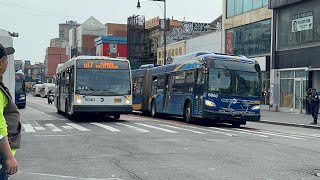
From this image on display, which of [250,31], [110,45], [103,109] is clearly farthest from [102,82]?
[110,45]

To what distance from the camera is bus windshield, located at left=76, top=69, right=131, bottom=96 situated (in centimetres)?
1950

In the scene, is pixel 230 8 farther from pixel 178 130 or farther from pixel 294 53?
pixel 178 130

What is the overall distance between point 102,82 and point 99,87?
0.28 metres

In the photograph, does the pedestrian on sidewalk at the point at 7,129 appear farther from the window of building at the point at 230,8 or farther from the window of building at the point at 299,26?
the window of building at the point at 230,8

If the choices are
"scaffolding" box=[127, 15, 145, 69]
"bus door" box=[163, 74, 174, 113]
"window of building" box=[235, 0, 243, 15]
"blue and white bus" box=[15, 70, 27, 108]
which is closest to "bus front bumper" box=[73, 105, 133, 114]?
"bus door" box=[163, 74, 174, 113]

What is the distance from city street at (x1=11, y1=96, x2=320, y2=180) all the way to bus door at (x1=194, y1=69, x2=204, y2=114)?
4.38 metres

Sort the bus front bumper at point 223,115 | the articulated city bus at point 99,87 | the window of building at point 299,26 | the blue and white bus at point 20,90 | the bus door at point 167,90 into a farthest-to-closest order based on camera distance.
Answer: the blue and white bus at point 20,90 → the window of building at point 299,26 → the bus door at point 167,90 → the articulated city bus at point 99,87 → the bus front bumper at point 223,115

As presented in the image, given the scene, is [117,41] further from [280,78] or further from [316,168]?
[316,168]

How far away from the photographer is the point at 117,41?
9969 cm

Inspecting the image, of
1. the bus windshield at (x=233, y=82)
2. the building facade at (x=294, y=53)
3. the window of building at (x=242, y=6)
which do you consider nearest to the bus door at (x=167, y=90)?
the bus windshield at (x=233, y=82)

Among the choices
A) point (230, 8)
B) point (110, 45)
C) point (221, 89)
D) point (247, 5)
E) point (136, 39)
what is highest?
point (110, 45)

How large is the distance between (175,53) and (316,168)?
47266mm

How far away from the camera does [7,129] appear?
3740mm

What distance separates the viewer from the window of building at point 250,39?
3503 cm
